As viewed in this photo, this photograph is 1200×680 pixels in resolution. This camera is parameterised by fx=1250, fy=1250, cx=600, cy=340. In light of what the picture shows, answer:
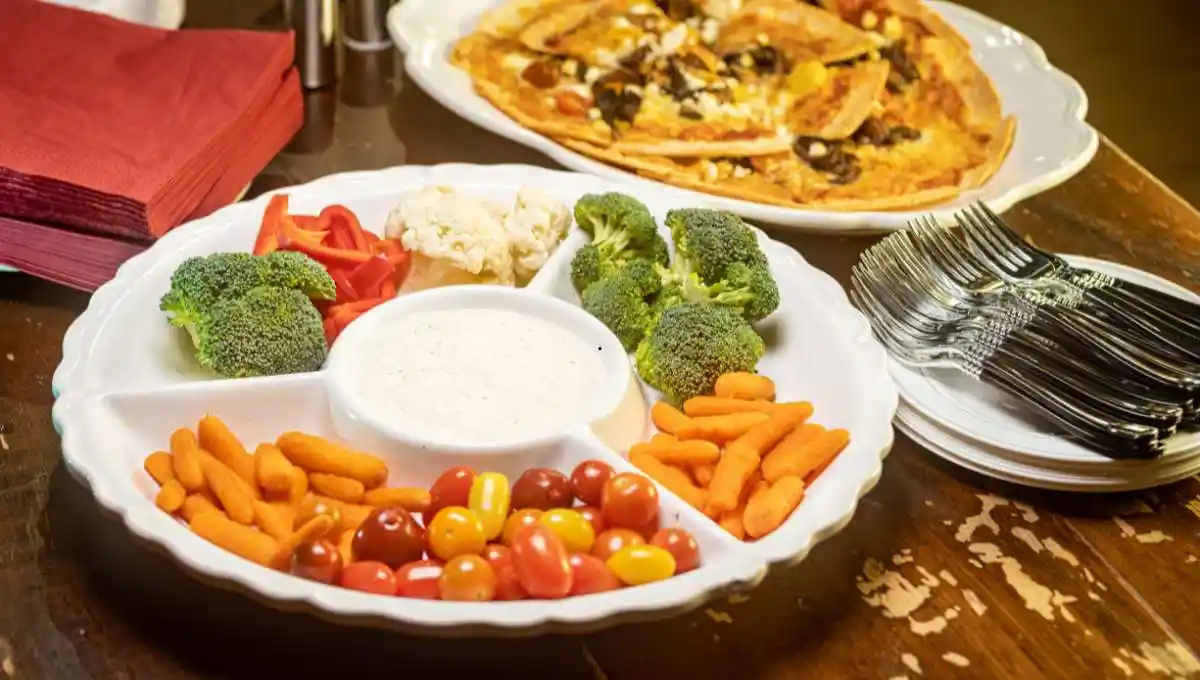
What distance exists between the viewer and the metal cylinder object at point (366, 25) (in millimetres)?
3088

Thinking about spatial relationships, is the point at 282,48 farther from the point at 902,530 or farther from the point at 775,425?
the point at 902,530

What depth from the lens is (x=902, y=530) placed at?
1.75 meters

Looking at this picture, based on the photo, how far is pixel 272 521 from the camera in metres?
1.49

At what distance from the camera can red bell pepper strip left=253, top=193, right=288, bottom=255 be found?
1.97 metres

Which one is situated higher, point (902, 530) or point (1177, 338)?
point (1177, 338)

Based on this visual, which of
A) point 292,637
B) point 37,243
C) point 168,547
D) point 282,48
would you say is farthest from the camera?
point 282,48

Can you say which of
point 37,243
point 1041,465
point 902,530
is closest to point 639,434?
point 902,530

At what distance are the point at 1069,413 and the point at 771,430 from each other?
1.42 ft

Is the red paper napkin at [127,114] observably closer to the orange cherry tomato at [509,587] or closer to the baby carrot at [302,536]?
the baby carrot at [302,536]

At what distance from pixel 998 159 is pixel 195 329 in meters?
1.69

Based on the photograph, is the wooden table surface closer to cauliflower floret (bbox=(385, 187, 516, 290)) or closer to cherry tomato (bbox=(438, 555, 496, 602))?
cherry tomato (bbox=(438, 555, 496, 602))

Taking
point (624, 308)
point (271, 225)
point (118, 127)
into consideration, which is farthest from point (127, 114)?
point (624, 308)

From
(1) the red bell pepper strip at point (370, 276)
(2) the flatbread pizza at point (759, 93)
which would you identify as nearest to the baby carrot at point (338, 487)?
(1) the red bell pepper strip at point (370, 276)

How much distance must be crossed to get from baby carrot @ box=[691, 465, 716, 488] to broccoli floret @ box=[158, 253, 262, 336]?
0.71 meters
